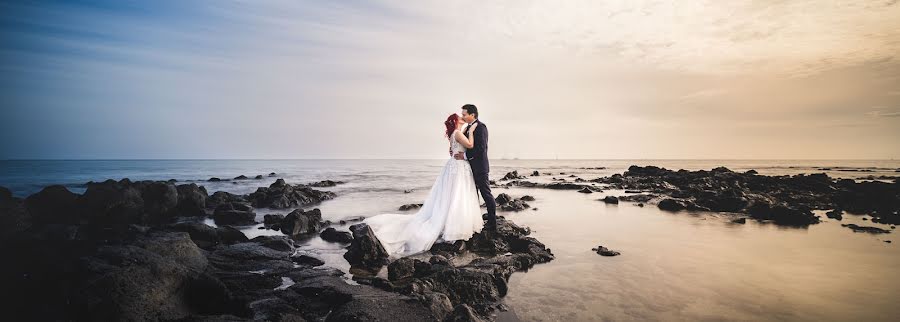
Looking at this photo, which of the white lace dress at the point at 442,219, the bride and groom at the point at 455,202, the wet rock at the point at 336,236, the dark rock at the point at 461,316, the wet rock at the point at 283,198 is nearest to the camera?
the dark rock at the point at 461,316

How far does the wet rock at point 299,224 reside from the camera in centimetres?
1016

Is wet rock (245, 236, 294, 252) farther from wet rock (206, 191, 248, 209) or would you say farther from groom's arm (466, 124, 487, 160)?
wet rock (206, 191, 248, 209)

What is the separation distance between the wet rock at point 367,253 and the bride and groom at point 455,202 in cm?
56

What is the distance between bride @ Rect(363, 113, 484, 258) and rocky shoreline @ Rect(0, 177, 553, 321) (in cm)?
36

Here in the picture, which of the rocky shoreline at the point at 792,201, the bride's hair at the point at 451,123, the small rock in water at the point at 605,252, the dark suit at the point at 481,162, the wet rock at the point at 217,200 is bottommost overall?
the wet rock at the point at 217,200

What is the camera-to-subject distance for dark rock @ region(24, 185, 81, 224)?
11.8 meters

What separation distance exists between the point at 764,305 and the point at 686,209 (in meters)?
11.6

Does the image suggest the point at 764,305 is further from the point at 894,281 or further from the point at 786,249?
the point at 786,249

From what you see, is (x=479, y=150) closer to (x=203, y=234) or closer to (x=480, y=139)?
(x=480, y=139)

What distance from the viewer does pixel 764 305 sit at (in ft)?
15.9

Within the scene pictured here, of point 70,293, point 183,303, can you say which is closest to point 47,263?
point 70,293

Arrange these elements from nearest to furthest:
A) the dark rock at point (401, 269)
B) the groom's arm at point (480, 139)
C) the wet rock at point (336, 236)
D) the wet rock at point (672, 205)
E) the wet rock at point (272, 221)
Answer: the dark rock at point (401, 269) < the groom's arm at point (480, 139) < the wet rock at point (336, 236) < the wet rock at point (272, 221) < the wet rock at point (672, 205)

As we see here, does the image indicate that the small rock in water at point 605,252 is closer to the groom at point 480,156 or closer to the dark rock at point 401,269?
the groom at point 480,156

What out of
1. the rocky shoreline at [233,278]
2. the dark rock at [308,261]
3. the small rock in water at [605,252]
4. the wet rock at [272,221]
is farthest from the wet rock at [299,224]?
the small rock in water at [605,252]
